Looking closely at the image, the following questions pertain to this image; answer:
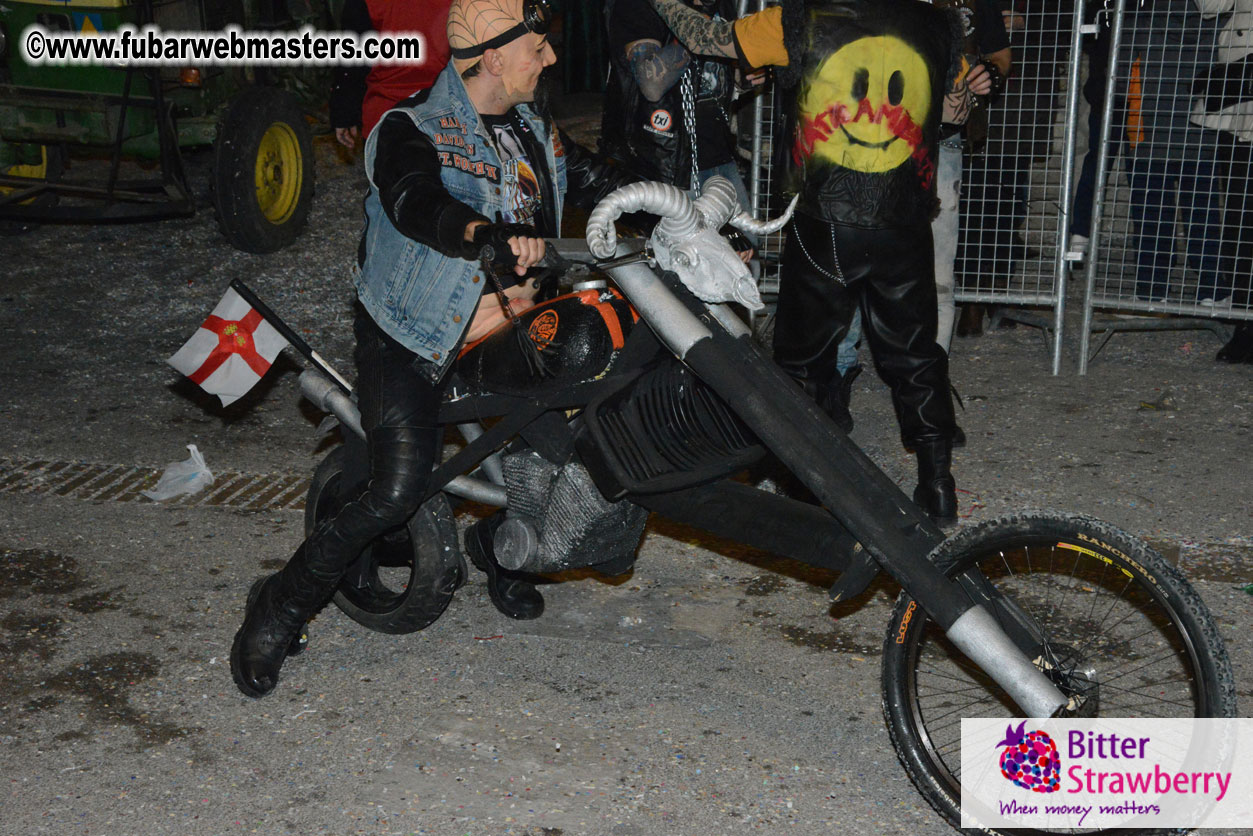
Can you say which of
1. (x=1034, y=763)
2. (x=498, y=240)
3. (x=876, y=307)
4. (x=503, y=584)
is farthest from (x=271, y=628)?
(x=876, y=307)

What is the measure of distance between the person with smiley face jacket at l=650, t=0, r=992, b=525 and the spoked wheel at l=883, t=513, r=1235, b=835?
115 cm

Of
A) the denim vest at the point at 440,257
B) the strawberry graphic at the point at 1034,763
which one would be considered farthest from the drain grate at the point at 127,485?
the strawberry graphic at the point at 1034,763

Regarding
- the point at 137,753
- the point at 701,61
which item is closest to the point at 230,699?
the point at 137,753

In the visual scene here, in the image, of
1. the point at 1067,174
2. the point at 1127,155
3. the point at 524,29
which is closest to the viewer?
the point at 524,29

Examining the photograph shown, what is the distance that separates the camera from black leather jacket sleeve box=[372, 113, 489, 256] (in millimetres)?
3363

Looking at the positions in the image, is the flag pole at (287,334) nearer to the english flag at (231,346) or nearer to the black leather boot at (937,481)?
the english flag at (231,346)

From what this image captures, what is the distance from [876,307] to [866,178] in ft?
1.65

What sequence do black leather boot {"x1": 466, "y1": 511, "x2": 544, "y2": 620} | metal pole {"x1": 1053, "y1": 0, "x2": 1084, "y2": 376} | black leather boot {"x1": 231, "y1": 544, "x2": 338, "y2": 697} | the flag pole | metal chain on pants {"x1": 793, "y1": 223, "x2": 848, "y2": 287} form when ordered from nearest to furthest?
black leather boot {"x1": 231, "y1": 544, "x2": 338, "y2": 697}, the flag pole, black leather boot {"x1": 466, "y1": 511, "x2": 544, "y2": 620}, metal chain on pants {"x1": 793, "y1": 223, "x2": 848, "y2": 287}, metal pole {"x1": 1053, "y1": 0, "x2": 1084, "y2": 376}

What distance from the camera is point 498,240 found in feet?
10.5

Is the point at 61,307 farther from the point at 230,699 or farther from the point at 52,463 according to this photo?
the point at 230,699

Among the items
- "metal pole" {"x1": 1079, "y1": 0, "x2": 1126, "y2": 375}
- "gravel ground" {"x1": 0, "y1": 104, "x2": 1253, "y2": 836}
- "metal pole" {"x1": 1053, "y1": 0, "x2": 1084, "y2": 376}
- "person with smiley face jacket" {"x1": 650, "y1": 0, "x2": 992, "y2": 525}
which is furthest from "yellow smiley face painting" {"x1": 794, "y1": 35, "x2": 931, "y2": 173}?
"metal pole" {"x1": 1079, "y1": 0, "x2": 1126, "y2": 375}

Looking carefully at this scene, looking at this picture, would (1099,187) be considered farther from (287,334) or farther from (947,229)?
(287,334)

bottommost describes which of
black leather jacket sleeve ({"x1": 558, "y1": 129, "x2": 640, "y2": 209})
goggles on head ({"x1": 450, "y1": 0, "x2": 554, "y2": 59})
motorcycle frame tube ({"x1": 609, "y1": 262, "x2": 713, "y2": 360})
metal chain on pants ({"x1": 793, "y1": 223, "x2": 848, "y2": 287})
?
metal chain on pants ({"x1": 793, "y1": 223, "x2": 848, "y2": 287})

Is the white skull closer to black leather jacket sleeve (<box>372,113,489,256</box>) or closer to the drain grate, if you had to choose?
black leather jacket sleeve (<box>372,113,489,256</box>)
